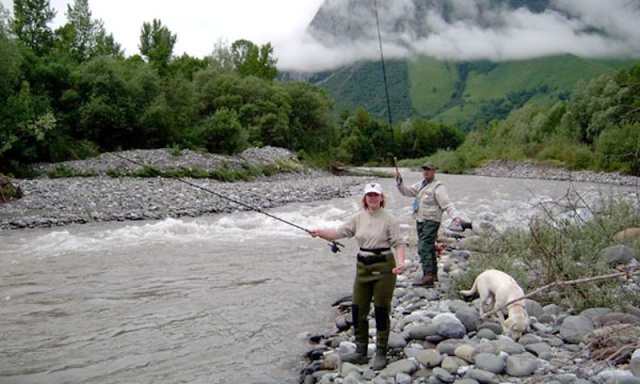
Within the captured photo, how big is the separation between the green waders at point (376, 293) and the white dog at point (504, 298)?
145 centimetres

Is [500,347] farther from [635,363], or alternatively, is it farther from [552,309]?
[552,309]

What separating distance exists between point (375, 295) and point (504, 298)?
1.71 meters

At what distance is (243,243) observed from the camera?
534 inches

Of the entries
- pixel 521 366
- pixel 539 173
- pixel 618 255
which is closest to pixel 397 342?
pixel 521 366

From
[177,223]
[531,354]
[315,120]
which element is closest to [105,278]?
[177,223]

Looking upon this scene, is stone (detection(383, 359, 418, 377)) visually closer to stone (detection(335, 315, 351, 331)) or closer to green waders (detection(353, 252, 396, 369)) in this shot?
green waders (detection(353, 252, 396, 369))

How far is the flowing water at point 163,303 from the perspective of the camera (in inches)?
227

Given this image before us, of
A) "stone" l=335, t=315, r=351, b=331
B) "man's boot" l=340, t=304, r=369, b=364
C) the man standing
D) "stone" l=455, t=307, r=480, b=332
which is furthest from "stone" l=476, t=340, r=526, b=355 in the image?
the man standing

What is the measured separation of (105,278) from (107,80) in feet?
89.8

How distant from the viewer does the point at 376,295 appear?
5152 mm

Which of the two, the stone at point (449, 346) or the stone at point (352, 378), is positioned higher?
the stone at point (449, 346)

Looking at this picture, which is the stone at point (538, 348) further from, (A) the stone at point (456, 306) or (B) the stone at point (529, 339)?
(A) the stone at point (456, 306)

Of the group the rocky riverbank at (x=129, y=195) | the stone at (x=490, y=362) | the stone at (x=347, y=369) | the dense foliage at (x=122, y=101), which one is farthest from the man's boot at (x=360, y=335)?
the dense foliage at (x=122, y=101)

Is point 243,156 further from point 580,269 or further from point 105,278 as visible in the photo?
point 580,269
